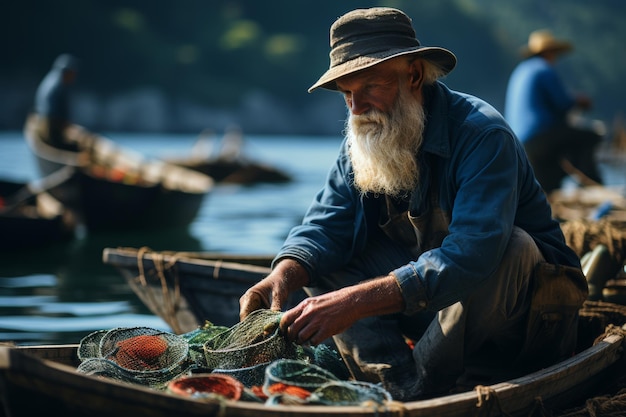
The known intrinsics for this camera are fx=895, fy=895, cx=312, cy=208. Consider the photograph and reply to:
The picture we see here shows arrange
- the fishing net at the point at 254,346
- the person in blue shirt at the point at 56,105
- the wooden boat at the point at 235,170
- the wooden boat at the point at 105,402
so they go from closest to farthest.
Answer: the wooden boat at the point at 105,402, the fishing net at the point at 254,346, the person in blue shirt at the point at 56,105, the wooden boat at the point at 235,170

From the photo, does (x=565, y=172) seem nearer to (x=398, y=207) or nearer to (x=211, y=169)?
(x=398, y=207)

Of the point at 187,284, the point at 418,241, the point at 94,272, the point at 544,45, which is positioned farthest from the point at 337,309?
the point at 544,45

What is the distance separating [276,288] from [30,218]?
21.4ft

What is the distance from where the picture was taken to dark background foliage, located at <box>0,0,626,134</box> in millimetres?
69062

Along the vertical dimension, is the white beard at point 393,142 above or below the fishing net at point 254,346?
above

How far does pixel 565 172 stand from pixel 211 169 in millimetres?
10565

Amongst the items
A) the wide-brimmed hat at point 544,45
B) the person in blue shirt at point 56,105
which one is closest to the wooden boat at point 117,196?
the person in blue shirt at point 56,105

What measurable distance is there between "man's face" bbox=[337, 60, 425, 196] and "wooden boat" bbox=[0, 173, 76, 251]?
658 centimetres

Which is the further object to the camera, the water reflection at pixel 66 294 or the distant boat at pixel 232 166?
the distant boat at pixel 232 166

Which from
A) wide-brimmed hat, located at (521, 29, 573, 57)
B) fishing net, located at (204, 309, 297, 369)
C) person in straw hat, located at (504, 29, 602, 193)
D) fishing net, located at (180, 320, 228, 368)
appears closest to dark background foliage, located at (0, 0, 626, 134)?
person in straw hat, located at (504, 29, 602, 193)

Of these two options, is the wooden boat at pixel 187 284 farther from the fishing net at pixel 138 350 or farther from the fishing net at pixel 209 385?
the fishing net at pixel 209 385

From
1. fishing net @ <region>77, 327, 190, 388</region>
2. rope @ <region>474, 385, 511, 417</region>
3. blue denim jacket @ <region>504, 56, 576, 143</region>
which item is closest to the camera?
rope @ <region>474, 385, 511, 417</region>

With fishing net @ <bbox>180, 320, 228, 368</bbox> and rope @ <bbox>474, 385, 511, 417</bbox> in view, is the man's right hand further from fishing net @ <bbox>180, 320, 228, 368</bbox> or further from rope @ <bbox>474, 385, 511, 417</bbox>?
rope @ <bbox>474, 385, 511, 417</bbox>

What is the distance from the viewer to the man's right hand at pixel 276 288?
3.46 metres
